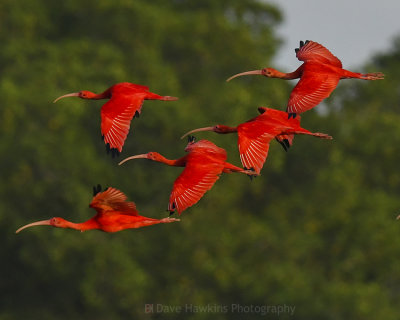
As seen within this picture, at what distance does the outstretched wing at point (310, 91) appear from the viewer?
17.6m

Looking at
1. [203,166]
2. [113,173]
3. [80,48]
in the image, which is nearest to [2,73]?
[80,48]

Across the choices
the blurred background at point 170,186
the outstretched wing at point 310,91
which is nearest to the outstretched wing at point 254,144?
the outstretched wing at point 310,91

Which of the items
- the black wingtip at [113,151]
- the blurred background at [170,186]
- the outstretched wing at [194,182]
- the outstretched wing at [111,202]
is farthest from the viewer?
the blurred background at [170,186]

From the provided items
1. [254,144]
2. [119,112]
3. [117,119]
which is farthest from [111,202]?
[254,144]

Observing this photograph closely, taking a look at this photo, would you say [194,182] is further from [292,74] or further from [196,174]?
[292,74]

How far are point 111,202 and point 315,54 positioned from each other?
3.54 m

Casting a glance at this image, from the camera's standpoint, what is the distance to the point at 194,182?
17516mm

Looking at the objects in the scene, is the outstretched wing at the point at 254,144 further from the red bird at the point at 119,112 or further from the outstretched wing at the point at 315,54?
the red bird at the point at 119,112

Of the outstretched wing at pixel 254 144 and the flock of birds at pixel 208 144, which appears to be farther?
the outstretched wing at pixel 254 144

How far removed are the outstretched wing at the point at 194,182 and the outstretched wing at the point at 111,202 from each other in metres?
0.77

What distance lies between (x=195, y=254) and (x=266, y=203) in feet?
28.1

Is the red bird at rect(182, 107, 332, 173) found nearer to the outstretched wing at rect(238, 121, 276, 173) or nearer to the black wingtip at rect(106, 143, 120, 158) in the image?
the outstretched wing at rect(238, 121, 276, 173)

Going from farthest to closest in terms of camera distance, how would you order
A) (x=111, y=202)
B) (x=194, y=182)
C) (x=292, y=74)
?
(x=292, y=74), (x=111, y=202), (x=194, y=182)

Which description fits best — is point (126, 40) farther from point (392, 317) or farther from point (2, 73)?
point (392, 317)
